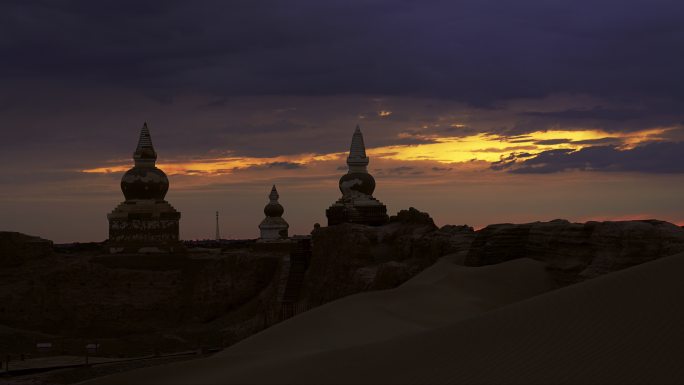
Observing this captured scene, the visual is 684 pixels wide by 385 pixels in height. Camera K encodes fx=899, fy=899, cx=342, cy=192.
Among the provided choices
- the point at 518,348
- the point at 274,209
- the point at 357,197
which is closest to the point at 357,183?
the point at 357,197

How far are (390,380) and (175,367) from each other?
27.7 feet

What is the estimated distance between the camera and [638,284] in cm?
1698

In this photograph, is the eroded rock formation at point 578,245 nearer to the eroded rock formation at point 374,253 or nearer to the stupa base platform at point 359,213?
the eroded rock formation at point 374,253

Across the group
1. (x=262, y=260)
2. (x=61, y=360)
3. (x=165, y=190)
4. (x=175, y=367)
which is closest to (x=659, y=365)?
(x=175, y=367)

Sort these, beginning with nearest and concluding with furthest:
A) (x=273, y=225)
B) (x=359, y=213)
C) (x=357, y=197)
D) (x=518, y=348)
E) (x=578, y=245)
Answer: (x=518, y=348) < (x=578, y=245) < (x=359, y=213) < (x=357, y=197) < (x=273, y=225)

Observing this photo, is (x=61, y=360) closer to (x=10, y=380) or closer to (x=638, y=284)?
(x=10, y=380)

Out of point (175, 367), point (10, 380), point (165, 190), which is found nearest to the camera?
point (175, 367)

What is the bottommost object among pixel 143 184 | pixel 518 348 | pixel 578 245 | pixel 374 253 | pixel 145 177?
pixel 518 348

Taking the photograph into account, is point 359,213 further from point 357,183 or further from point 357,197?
point 357,183

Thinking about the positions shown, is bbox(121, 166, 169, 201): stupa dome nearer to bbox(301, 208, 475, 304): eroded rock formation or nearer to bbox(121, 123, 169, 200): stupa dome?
bbox(121, 123, 169, 200): stupa dome

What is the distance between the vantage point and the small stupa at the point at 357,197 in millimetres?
45781

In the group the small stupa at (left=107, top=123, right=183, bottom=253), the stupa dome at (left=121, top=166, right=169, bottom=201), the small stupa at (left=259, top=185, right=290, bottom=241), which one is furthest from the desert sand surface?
the small stupa at (left=259, top=185, right=290, bottom=241)

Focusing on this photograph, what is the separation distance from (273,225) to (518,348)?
4417 cm

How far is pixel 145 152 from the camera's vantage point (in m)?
46.9
